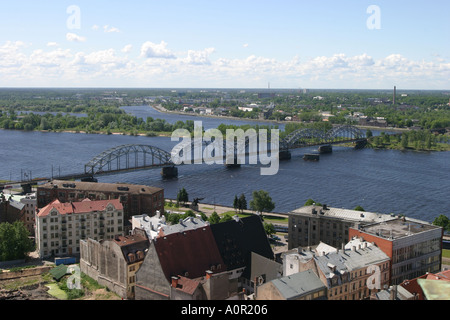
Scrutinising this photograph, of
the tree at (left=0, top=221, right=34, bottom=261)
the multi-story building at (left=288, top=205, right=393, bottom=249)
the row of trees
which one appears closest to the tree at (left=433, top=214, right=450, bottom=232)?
the multi-story building at (left=288, top=205, right=393, bottom=249)

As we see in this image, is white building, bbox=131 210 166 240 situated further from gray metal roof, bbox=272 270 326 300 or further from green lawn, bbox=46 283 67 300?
gray metal roof, bbox=272 270 326 300

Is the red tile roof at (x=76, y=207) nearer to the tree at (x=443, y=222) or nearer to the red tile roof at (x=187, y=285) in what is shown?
the red tile roof at (x=187, y=285)

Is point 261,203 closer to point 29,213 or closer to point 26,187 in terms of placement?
point 29,213

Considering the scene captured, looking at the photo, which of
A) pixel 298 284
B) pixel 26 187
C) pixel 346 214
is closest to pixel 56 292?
pixel 298 284
